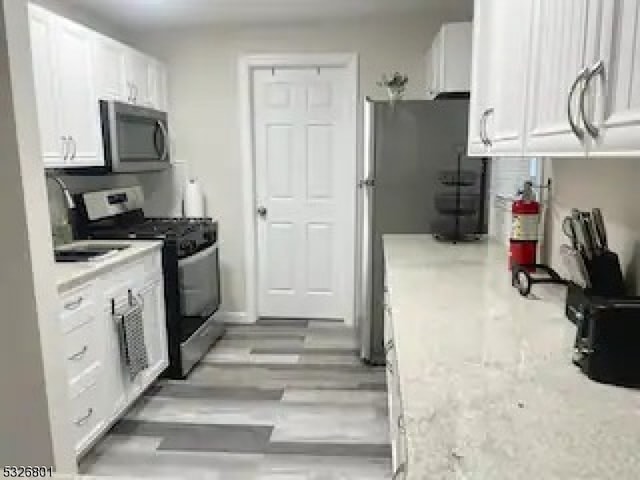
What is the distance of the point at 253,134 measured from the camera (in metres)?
4.02

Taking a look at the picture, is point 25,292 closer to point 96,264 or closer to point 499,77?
point 96,264

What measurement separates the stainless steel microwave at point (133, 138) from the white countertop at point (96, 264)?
1.52 ft

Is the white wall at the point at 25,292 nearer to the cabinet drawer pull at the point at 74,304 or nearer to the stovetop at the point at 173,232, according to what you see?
Result: the cabinet drawer pull at the point at 74,304

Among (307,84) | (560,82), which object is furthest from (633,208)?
(307,84)

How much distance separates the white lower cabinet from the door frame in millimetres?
1240

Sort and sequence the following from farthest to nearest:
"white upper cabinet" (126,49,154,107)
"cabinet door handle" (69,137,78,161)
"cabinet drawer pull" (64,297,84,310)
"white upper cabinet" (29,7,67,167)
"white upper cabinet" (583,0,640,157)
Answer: "white upper cabinet" (126,49,154,107) → "cabinet door handle" (69,137,78,161) → "white upper cabinet" (29,7,67,167) → "cabinet drawer pull" (64,297,84,310) → "white upper cabinet" (583,0,640,157)

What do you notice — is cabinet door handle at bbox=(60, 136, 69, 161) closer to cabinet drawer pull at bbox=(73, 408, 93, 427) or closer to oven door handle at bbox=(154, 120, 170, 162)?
oven door handle at bbox=(154, 120, 170, 162)

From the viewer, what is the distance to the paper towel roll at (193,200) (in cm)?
397

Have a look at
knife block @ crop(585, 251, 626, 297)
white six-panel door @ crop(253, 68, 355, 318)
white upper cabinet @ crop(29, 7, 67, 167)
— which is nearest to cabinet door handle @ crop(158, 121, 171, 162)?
white six-panel door @ crop(253, 68, 355, 318)

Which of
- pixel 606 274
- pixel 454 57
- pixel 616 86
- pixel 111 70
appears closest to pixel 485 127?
pixel 606 274

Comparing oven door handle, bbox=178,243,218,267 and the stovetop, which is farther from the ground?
the stovetop

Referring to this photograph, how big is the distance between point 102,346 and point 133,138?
1391mm

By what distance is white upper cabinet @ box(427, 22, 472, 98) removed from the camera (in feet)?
9.42

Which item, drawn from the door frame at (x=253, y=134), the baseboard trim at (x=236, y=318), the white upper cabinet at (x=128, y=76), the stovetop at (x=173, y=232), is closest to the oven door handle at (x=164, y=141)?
the white upper cabinet at (x=128, y=76)
